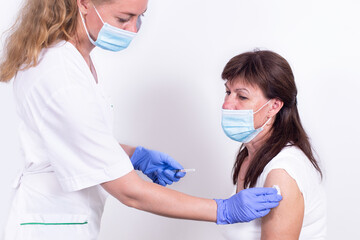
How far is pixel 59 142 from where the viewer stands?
140 centimetres

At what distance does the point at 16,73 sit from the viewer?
5.01 feet

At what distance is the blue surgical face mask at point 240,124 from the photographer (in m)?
1.80

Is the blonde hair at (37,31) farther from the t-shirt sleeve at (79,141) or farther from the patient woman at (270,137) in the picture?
the patient woman at (270,137)

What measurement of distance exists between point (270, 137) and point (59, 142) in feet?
2.76

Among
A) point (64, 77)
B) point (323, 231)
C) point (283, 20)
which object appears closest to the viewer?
point (64, 77)

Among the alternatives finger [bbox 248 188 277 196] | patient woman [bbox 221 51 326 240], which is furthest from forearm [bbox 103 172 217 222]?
patient woman [bbox 221 51 326 240]

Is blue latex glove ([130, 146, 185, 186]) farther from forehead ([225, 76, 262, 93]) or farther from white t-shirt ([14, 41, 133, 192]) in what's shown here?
white t-shirt ([14, 41, 133, 192])

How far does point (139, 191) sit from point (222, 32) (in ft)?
3.96

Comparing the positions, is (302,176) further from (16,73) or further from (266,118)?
(16,73)

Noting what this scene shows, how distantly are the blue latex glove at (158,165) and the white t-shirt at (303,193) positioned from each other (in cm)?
39

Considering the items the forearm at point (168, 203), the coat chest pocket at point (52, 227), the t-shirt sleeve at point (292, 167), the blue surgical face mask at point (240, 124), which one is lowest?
the coat chest pocket at point (52, 227)

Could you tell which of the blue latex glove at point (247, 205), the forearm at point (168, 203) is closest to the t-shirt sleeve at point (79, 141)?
the forearm at point (168, 203)

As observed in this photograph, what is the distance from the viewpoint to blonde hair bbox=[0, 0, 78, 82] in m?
1.45

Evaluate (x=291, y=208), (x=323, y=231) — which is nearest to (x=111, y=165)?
(x=291, y=208)
